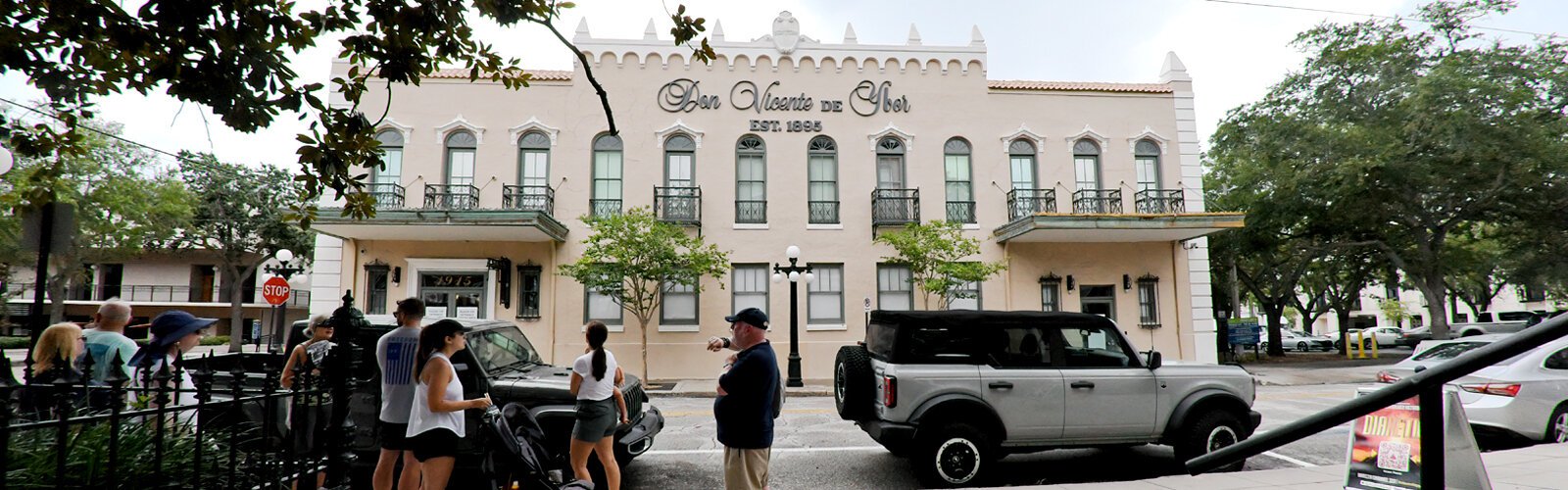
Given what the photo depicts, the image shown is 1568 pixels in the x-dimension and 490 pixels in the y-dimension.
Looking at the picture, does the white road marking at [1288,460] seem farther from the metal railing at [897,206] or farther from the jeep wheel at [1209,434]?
the metal railing at [897,206]

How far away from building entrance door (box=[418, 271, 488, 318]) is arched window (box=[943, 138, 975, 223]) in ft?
37.5

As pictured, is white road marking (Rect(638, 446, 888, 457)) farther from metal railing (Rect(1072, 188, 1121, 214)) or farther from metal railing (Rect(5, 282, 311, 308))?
metal railing (Rect(5, 282, 311, 308))

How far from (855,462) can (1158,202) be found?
565 inches

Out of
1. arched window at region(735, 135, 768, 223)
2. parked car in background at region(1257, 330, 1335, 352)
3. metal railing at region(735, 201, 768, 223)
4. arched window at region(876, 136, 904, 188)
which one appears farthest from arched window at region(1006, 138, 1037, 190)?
parked car in background at region(1257, 330, 1335, 352)

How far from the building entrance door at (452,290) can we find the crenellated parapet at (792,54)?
610 centimetres

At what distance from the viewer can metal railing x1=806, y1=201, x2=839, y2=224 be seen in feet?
62.5

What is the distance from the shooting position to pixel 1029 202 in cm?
1923

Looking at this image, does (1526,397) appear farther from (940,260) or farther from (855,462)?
(940,260)

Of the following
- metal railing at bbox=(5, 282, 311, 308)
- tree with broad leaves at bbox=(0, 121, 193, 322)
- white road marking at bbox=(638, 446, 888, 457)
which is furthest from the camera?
metal railing at bbox=(5, 282, 311, 308)

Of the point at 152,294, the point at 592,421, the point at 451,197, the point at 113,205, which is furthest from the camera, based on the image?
the point at 152,294

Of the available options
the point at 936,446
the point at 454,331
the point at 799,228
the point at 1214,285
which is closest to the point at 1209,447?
the point at 936,446

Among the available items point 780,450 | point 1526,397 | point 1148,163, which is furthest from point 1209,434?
point 1148,163

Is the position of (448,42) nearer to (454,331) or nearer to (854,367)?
(454,331)

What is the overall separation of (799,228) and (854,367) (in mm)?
11280
